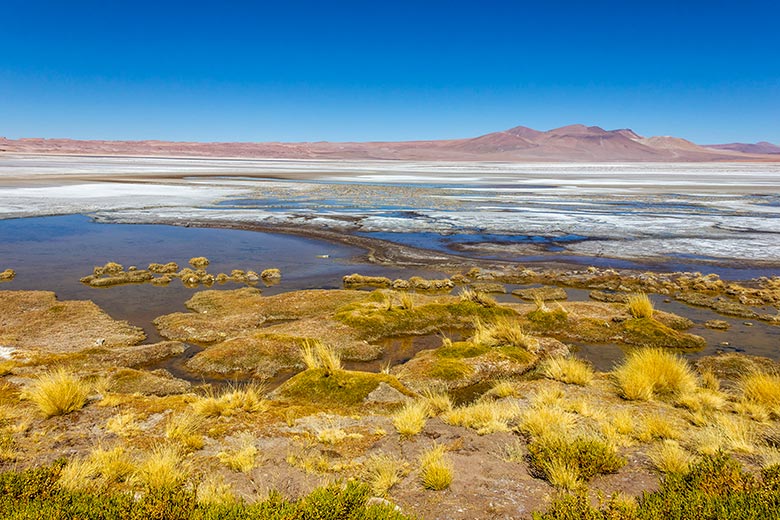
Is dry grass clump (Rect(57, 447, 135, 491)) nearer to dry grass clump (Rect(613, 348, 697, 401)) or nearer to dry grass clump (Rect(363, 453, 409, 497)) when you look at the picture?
dry grass clump (Rect(363, 453, 409, 497))

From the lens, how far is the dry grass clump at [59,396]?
21.5 feet

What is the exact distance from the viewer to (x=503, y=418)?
681 centimetres

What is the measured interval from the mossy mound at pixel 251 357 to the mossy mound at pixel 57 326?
206cm

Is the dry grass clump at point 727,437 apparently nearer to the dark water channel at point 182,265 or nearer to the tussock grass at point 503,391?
the tussock grass at point 503,391

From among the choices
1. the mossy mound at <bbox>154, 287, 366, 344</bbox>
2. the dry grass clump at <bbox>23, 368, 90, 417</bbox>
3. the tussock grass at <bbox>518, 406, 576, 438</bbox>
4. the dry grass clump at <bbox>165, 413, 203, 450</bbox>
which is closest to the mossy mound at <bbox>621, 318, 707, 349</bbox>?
the tussock grass at <bbox>518, 406, 576, 438</bbox>

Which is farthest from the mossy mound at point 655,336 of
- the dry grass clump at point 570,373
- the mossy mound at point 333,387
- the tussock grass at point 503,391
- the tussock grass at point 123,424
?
the tussock grass at point 123,424

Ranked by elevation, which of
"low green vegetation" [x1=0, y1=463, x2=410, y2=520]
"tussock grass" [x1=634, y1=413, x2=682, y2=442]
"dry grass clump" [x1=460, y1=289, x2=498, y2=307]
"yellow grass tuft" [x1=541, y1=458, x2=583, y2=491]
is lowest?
"dry grass clump" [x1=460, y1=289, x2=498, y2=307]

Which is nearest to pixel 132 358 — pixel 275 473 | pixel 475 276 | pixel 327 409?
pixel 327 409

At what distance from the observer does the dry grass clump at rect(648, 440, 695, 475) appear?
16.8 ft

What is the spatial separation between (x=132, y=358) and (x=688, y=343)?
11.4 meters

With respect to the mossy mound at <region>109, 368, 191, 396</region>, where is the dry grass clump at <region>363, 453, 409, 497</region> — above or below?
above

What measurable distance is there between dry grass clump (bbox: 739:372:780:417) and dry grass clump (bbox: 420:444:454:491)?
15.6 feet

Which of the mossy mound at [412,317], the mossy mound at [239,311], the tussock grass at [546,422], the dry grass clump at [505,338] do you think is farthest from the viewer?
the mossy mound at [412,317]

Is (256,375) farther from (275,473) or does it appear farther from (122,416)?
(275,473)
